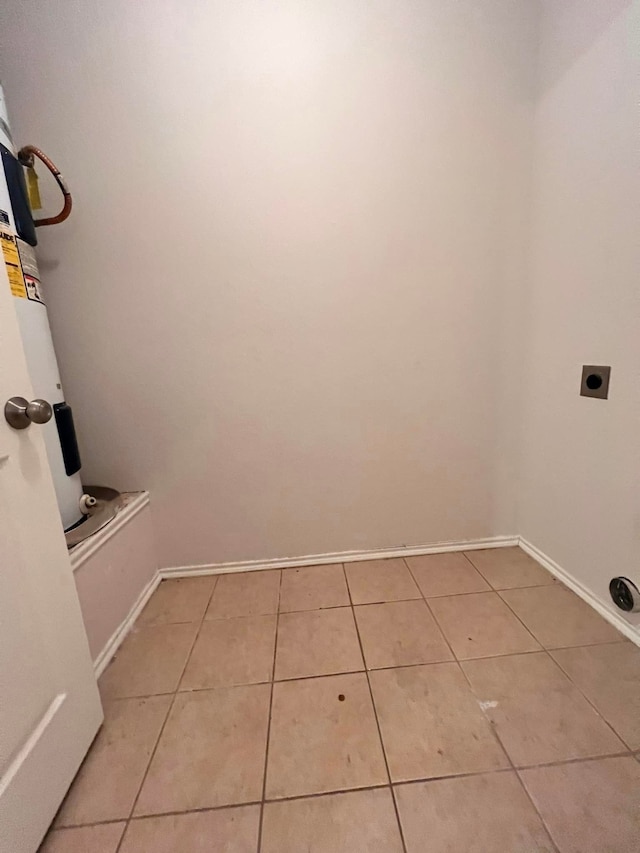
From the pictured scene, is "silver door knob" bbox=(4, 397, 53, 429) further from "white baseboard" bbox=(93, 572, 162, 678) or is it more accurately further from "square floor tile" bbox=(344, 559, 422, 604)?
"square floor tile" bbox=(344, 559, 422, 604)

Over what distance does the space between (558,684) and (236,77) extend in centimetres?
218

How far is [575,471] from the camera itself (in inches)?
50.2

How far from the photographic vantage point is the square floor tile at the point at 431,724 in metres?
0.78

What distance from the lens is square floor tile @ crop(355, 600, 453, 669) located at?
1060 mm

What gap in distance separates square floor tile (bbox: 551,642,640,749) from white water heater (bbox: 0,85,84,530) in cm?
163

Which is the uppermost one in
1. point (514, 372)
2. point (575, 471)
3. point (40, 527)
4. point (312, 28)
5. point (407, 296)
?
point (312, 28)

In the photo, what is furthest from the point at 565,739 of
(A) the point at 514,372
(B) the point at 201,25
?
(B) the point at 201,25

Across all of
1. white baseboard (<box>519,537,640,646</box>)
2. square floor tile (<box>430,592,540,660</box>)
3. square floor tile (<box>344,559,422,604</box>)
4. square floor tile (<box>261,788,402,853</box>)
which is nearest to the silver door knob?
square floor tile (<box>261,788,402,853</box>)

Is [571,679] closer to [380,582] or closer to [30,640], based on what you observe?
[380,582]

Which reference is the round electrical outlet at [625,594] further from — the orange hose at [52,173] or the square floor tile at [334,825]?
the orange hose at [52,173]

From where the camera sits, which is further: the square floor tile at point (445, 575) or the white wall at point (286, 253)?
the square floor tile at point (445, 575)

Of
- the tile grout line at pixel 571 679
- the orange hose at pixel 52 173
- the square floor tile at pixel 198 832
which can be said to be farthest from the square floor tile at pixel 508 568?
the orange hose at pixel 52 173

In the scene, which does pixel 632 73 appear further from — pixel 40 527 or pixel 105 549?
pixel 105 549

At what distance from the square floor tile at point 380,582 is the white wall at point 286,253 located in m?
0.11
